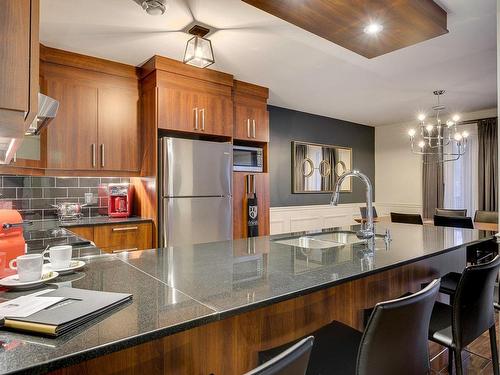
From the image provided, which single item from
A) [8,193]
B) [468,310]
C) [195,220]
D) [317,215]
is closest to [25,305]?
[468,310]

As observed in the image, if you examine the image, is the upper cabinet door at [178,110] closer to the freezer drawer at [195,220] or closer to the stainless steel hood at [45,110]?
the freezer drawer at [195,220]

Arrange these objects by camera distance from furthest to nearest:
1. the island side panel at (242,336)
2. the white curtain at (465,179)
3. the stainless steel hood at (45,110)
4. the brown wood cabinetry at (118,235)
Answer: the white curtain at (465,179)
the brown wood cabinetry at (118,235)
the stainless steel hood at (45,110)
the island side panel at (242,336)

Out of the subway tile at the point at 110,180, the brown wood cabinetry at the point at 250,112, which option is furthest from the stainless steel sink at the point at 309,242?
the subway tile at the point at 110,180

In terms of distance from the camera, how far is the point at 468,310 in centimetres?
139

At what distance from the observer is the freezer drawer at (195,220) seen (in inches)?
124

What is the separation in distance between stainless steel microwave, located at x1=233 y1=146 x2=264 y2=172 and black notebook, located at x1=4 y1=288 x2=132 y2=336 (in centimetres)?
296

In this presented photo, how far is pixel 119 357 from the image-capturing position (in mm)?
896

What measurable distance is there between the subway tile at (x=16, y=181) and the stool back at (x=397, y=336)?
131 inches

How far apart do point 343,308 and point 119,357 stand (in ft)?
3.43

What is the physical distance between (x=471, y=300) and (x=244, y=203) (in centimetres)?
267

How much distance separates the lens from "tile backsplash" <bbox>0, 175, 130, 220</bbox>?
10.0ft

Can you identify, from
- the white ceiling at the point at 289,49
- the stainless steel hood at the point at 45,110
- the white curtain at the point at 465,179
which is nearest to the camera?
the stainless steel hood at the point at 45,110

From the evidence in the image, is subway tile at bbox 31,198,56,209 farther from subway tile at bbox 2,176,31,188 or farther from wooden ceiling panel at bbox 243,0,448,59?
wooden ceiling panel at bbox 243,0,448,59

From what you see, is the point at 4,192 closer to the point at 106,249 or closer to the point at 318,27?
the point at 106,249
